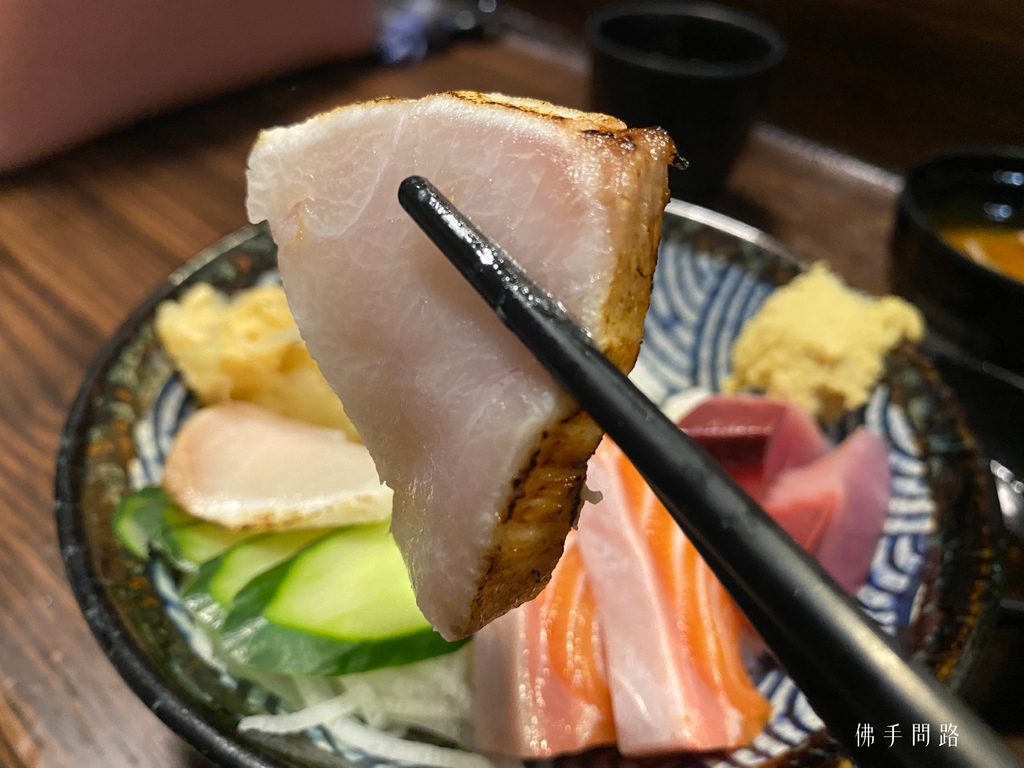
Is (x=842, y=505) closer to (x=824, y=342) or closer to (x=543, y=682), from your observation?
(x=824, y=342)

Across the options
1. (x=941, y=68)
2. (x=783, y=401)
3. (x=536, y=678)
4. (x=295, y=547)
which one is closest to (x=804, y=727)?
(x=536, y=678)

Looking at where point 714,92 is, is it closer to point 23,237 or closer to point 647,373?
point 647,373

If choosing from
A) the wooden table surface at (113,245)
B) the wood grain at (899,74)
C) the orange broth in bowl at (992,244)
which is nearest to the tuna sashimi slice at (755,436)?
the orange broth in bowl at (992,244)

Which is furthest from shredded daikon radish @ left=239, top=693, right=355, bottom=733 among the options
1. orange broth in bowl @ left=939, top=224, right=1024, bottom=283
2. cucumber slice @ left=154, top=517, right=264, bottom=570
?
orange broth in bowl @ left=939, top=224, right=1024, bottom=283

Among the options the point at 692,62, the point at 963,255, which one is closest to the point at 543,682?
the point at 963,255

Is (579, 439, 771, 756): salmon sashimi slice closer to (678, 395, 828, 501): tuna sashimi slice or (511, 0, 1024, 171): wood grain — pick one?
(678, 395, 828, 501): tuna sashimi slice
